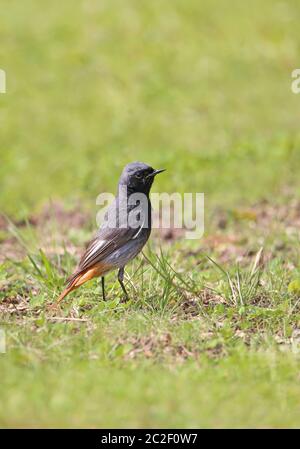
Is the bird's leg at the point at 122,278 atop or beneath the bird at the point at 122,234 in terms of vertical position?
beneath

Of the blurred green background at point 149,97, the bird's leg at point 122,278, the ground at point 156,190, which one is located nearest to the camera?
the ground at point 156,190

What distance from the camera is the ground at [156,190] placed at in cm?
562

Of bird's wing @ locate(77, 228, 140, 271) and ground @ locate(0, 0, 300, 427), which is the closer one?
ground @ locate(0, 0, 300, 427)

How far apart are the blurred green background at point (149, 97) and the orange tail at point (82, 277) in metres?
4.57

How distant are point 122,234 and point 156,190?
4.78 metres

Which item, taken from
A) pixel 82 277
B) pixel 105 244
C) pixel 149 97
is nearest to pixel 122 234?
pixel 105 244

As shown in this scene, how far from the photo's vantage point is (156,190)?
12.0m

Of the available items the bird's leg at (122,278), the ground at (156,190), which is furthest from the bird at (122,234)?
the ground at (156,190)

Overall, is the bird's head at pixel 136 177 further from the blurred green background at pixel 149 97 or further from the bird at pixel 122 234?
the blurred green background at pixel 149 97

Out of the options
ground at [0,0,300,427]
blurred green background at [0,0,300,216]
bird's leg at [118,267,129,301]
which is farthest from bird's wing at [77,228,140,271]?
blurred green background at [0,0,300,216]

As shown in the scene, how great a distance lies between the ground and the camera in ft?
18.5

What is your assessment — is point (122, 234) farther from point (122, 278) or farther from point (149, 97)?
point (149, 97)

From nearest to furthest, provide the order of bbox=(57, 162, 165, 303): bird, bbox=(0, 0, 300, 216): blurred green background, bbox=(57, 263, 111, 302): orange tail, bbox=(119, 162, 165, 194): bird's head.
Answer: bbox=(57, 263, 111, 302): orange tail < bbox=(57, 162, 165, 303): bird < bbox=(119, 162, 165, 194): bird's head < bbox=(0, 0, 300, 216): blurred green background

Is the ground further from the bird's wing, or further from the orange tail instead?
the bird's wing
